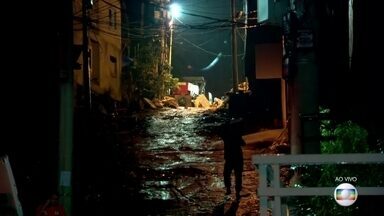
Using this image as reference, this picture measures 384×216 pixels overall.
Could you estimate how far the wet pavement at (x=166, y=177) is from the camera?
11609 millimetres

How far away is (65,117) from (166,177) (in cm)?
701

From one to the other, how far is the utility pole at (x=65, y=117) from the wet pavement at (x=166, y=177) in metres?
3.13

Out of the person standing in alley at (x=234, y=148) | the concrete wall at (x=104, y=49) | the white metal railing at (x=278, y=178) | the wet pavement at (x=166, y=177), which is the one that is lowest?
the wet pavement at (x=166, y=177)

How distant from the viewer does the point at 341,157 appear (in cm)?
597

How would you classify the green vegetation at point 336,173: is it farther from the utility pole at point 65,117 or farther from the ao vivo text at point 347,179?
the utility pole at point 65,117

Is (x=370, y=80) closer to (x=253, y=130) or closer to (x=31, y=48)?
(x=31, y=48)

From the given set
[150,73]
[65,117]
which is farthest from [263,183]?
[150,73]

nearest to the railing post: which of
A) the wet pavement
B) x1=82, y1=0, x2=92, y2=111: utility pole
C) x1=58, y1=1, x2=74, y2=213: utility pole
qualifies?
x1=58, y1=1, x2=74, y2=213: utility pole

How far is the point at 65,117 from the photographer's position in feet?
27.4

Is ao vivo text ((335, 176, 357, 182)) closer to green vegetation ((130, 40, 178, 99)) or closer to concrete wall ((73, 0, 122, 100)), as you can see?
concrete wall ((73, 0, 122, 100))

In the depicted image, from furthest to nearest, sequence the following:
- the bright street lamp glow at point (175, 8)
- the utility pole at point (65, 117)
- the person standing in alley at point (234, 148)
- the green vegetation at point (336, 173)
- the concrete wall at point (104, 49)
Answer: the bright street lamp glow at point (175, 8) → the concrete wall at point (104, 49) → the person standing in alley at point (234, 148) → the utility pole at point (65, 117) → the green vegetation at point (336, 173)

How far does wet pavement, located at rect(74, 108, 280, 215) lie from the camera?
11.6 meters

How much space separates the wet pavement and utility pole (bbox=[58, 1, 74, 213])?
10.3 feet

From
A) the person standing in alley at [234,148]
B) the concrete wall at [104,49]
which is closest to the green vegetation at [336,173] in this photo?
the person standing in alley at [234,148]
